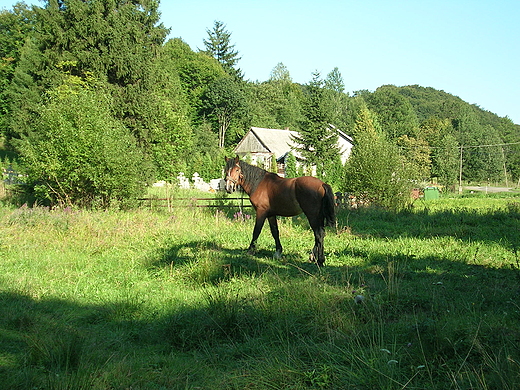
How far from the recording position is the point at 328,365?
12.3 ft

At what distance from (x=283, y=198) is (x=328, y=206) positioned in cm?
122

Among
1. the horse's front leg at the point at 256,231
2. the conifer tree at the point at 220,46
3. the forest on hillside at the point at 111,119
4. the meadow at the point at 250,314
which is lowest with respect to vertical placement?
the meadow at the point at 250,314

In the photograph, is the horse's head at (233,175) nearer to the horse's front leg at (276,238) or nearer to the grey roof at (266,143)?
the horse's front leg at (276,238)

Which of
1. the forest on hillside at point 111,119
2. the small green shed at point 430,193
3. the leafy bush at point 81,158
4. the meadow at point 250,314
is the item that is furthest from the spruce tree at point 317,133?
the meadow at point 250,314

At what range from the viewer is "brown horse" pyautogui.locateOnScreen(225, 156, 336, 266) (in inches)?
353

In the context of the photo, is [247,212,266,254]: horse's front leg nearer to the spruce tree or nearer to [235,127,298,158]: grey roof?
the spruce tree

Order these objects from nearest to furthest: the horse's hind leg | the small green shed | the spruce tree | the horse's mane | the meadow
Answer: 1. the meadow
2. the horse's hind leg
3. the horse's mane
4. the small green shed
5. the spruce tree

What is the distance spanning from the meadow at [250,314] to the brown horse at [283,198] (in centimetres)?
63

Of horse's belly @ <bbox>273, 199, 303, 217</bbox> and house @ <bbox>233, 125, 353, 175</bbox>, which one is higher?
house @ <bbox>233, 125, 353, 175</bbox>

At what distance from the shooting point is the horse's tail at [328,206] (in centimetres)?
890

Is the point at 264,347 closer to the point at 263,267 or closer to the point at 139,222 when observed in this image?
the point at 263,267

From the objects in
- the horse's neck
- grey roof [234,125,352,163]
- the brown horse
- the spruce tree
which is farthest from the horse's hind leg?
grey roof [234,125,352,163]

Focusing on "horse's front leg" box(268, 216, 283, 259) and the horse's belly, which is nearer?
"horse's front leg" box(268, 216, 283, 259)

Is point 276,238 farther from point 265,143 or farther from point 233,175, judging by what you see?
point 265,143
